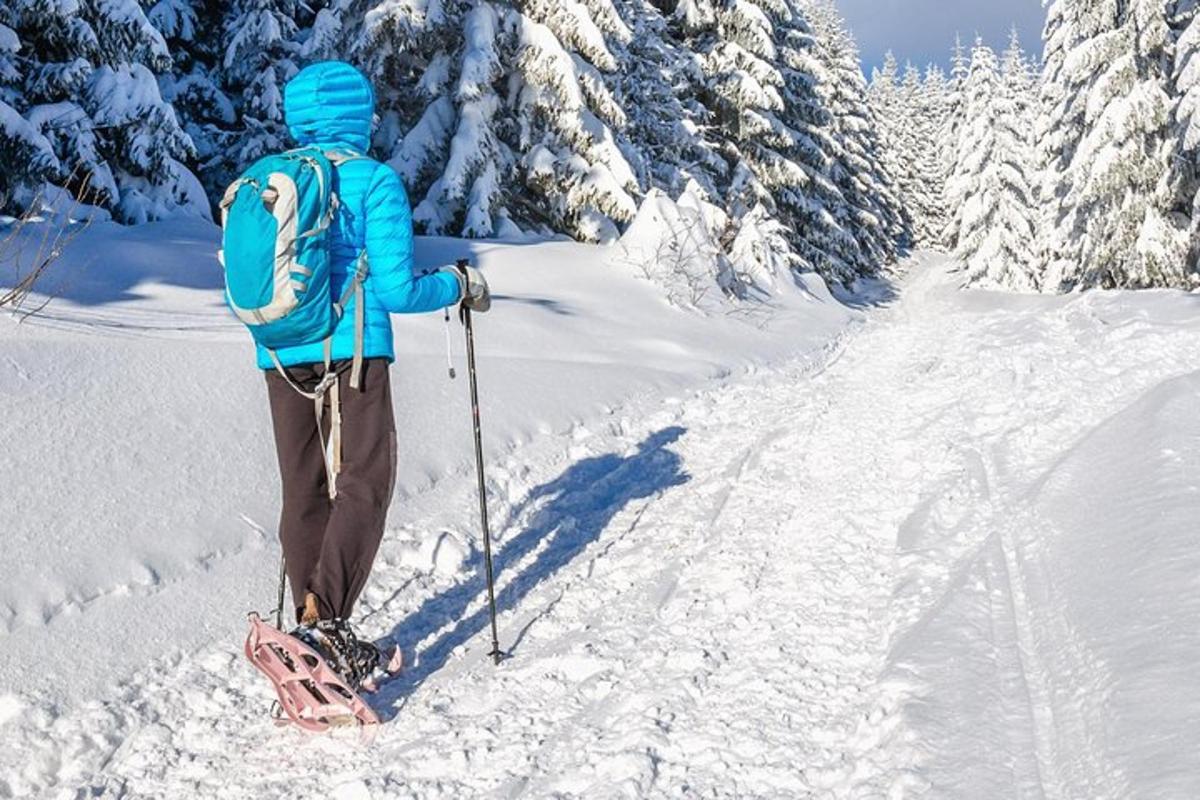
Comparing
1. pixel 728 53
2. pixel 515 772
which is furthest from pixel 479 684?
pixel 728 53

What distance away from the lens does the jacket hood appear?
128 inches

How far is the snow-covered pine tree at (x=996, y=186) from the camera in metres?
35.6

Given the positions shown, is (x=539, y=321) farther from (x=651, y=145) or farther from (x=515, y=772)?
(x=651, y=145)

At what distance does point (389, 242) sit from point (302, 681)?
1.62 m

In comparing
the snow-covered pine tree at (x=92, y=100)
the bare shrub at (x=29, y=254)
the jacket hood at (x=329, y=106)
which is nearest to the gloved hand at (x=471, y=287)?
the jacket hood at (x=329, y=106)

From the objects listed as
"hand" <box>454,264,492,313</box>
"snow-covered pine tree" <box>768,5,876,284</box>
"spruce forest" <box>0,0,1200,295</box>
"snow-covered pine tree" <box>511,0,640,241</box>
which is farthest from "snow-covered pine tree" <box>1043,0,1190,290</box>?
"hand" <box>454,264,492,313</box>

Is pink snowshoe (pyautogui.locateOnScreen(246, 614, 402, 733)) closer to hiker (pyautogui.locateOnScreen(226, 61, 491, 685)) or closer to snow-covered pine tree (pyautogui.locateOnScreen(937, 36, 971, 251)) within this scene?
hiker (pyautogui.locateOnScreen(226, 61, 491, 685))

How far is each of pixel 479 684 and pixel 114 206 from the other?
467 inches

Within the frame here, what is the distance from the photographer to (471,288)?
3701 mm

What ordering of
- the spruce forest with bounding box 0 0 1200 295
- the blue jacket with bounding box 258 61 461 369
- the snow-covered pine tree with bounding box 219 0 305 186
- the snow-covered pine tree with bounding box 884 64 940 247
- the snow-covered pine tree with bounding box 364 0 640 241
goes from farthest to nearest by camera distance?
the snow-covered pine tree with bounding box 884 64 940 247 < the snow-covered pine tree with bounding box 219 0 305 186 < the snow-covered pine tree with bounding box 364 0 640 241 < the spruce forest with bounding box 0 0 1200 295 < the blue jacket with bounding box 258 61 461 369

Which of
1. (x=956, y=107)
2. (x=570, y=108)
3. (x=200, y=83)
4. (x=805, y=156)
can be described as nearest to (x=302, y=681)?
(x=570, y=108)

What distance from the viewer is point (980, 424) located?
23.5ft

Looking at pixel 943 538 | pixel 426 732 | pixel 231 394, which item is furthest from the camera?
pixel 231 394

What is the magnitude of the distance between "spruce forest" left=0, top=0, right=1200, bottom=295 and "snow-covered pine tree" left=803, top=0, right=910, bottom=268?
1.04m
